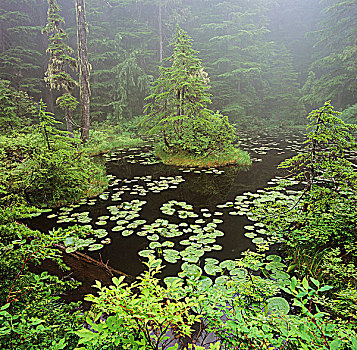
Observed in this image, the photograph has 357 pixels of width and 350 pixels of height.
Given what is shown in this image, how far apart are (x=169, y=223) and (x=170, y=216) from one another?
236 mm

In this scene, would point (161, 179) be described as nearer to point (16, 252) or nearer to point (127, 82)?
point (16, 252)

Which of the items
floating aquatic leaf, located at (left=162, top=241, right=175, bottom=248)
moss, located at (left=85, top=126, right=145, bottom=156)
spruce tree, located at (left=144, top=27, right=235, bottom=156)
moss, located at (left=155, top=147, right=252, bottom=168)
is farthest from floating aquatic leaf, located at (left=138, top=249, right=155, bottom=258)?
moss, located at (left=85, top=126, right=145, bottom=156)

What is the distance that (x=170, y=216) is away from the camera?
140 inches

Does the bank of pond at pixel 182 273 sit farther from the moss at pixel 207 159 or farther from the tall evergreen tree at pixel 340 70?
the tall evergreen tree at pixel 340 70

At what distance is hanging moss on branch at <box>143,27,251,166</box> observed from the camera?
6.38 metres

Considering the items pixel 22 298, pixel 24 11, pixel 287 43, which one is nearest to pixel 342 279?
pixel 22 298

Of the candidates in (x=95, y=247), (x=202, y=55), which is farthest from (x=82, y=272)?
(x=202, y=55)

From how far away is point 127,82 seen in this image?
1380cm

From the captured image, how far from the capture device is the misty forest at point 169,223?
1043 millimetres

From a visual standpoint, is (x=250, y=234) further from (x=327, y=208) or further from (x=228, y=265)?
(x=327, y=208)

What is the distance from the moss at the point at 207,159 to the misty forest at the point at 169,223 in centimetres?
4

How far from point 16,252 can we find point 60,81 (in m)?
8.54

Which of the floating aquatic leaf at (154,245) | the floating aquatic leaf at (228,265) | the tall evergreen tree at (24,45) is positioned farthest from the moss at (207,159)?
the tall evergreen tree at (24,45)

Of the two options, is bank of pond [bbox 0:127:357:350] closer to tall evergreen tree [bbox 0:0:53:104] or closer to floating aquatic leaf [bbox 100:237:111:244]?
floating aquatic leaf [bbox 100:237:111:244]
